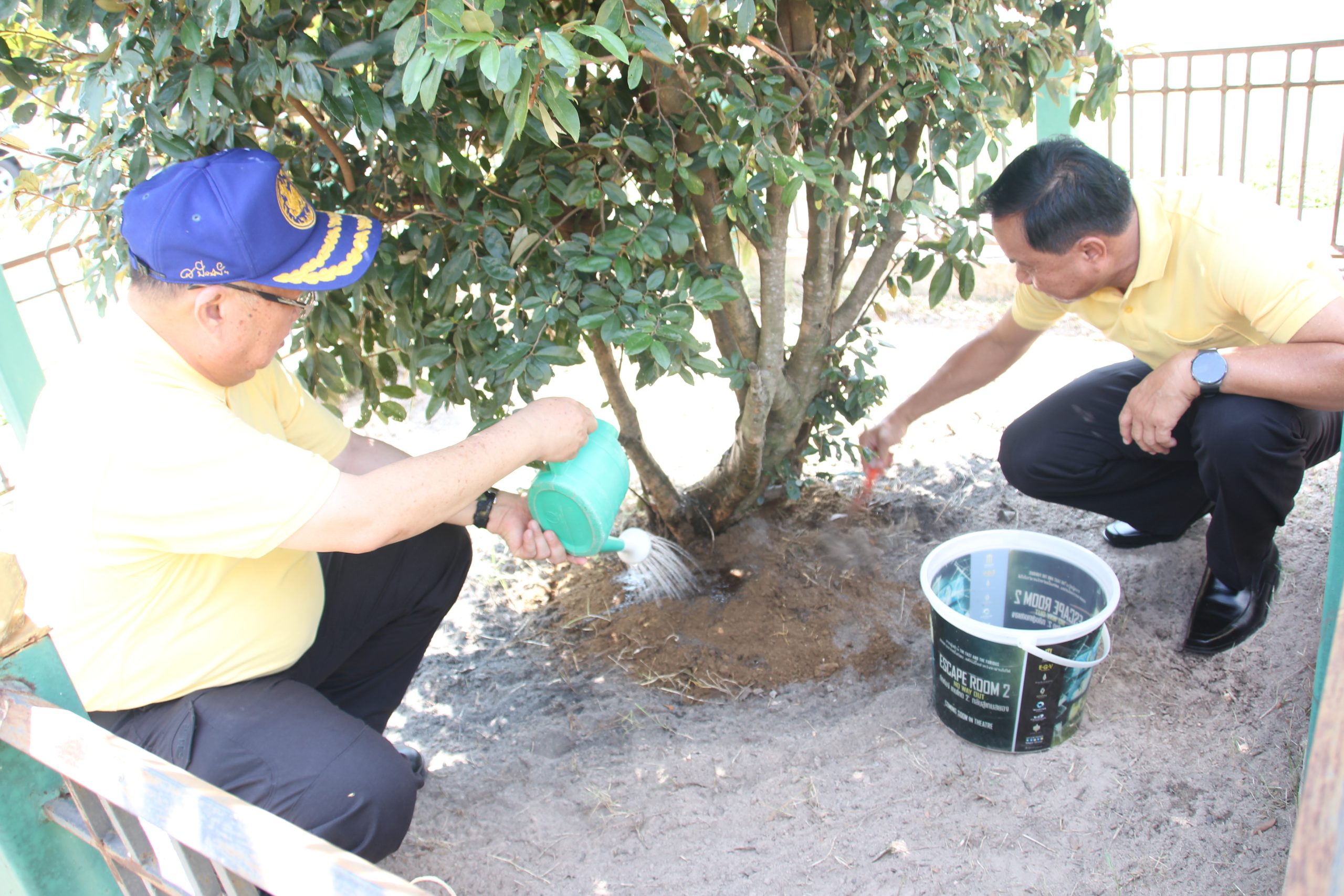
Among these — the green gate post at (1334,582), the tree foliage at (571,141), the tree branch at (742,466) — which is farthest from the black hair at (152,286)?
the green gate post at (1334,582)

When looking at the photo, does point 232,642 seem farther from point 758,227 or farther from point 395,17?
point 758,227

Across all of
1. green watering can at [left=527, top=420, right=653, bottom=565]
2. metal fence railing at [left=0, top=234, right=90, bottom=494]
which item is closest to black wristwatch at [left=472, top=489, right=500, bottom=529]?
green watering can at [left=527, top=420, right=653, bottom=565]

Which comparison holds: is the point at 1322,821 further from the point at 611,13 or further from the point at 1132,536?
the point at 1132,536

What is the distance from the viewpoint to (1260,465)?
2.08 meters

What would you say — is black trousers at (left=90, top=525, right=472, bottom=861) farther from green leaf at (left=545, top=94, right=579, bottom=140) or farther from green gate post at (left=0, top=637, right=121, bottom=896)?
green leaf at (left=545, top=94, right=579, bottom=140)

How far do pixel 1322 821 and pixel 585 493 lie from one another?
1335 mm

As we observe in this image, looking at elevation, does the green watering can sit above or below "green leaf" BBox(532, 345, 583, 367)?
below

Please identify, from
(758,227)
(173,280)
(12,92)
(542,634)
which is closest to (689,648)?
(542,634)

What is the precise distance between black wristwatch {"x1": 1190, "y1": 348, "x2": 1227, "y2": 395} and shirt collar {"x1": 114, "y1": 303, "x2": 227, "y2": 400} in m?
1.95

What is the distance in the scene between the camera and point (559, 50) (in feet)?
4.36

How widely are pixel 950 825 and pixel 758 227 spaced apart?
1368 mm

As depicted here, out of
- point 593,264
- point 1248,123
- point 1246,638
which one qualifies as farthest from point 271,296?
point 1248,123

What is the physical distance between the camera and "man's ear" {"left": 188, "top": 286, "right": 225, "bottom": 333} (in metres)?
1.58

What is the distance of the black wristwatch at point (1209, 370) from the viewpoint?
204 cm
